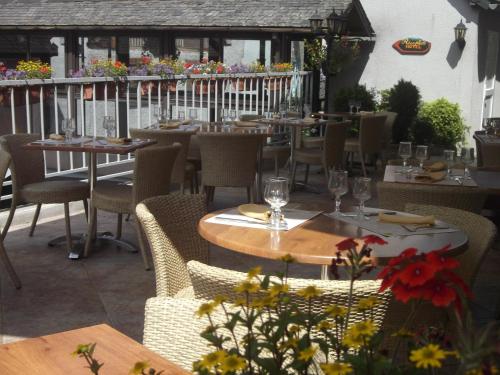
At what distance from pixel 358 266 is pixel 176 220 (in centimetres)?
190

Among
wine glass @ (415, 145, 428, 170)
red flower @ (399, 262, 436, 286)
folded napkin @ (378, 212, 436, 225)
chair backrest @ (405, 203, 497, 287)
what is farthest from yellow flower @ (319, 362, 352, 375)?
wine glass @ (415, 145, 428, 170)

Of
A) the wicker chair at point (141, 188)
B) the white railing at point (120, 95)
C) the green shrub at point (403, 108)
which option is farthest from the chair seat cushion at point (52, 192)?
the green shrub at point (403, 108)

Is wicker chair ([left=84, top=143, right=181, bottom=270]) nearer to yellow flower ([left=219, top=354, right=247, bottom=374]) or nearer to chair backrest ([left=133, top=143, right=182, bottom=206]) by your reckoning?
chair backrest ([left=133, top=143, right=182, bottom=206])

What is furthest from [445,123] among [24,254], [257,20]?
[24,254]

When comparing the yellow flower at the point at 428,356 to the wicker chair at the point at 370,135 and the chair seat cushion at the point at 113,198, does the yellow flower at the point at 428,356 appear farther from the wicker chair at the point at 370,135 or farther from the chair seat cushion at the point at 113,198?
the wicker chair at the point at 370,135

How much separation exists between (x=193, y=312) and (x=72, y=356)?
1.40 feet

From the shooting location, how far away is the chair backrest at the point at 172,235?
292cm

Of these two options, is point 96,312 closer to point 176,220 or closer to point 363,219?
point 176,220

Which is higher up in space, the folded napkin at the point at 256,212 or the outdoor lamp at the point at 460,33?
the outdoor lamp at the point at 460,33

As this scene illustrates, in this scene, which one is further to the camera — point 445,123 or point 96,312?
point 445,123

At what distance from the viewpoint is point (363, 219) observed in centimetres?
309

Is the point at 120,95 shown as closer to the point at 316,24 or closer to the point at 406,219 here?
the point at 316,24

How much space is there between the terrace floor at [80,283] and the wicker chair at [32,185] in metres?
0.31

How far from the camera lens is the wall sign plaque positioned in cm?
1253
